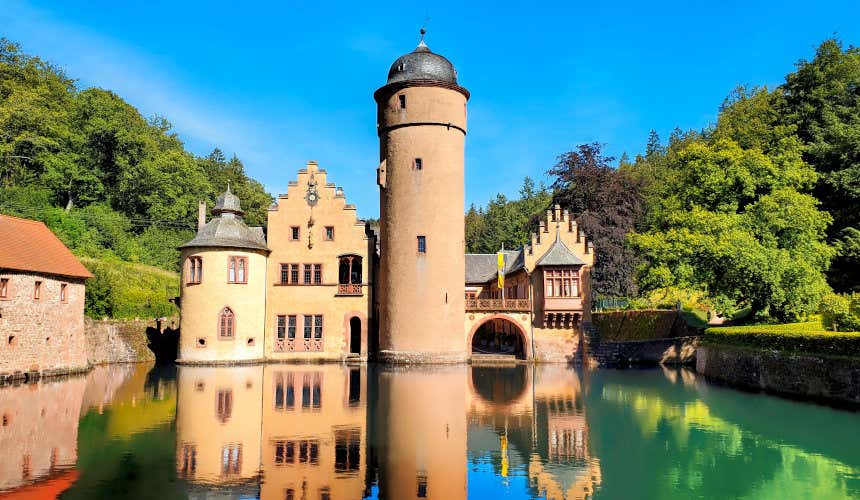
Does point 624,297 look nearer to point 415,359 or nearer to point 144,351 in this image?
point 415,359

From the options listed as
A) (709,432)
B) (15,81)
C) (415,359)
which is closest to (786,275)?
(709,432)

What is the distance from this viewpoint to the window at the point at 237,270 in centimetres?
3205

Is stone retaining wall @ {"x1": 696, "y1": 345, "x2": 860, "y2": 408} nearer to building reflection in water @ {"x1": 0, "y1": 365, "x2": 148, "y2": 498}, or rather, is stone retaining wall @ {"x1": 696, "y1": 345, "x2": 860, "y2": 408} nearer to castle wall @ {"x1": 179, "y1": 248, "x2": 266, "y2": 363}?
building reflection in water @ {"x1": 0, "y1": 365, "x2": 148, "y2": 498}

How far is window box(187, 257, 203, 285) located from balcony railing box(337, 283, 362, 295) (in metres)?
7.28

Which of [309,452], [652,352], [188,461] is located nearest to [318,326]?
[652,352]

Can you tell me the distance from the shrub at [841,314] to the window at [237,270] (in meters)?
26.2

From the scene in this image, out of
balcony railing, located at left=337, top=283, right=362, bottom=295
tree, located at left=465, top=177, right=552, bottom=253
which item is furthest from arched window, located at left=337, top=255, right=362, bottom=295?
tree, located at left=465, top=177, right=552, bottom=253

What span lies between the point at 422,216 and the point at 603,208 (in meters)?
15.9

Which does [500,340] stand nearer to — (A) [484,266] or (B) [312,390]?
(A) [484,266]

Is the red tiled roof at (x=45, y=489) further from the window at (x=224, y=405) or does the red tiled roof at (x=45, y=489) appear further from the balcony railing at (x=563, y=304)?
the balcony railing at (x=563, y=304)

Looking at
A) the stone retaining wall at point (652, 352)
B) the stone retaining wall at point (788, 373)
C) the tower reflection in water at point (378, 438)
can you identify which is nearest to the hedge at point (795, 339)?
the stone retaining wall at point (788, 373)

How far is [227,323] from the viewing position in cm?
3180

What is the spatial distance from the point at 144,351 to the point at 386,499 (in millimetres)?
27918

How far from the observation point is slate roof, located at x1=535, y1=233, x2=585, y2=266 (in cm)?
3287
